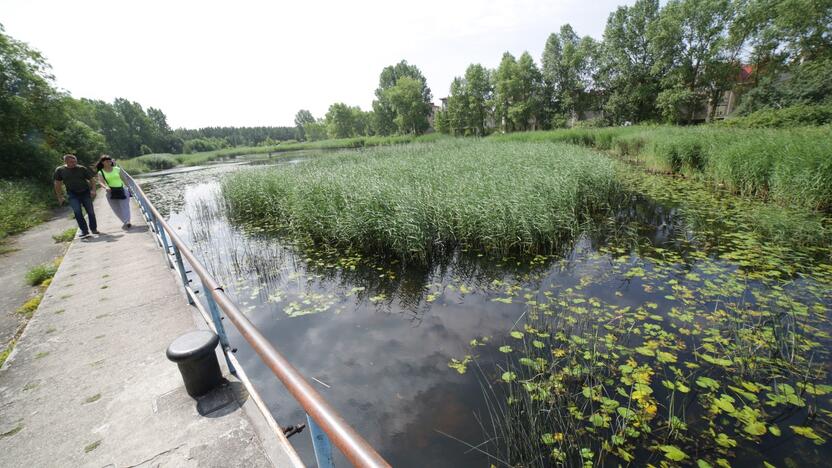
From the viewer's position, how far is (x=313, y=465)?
313cm

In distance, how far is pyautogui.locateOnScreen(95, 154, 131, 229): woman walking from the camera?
8.02m

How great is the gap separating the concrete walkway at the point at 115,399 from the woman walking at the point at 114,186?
14.7ft

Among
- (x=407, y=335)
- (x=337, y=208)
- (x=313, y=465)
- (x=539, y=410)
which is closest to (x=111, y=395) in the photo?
(x=313, y=465)

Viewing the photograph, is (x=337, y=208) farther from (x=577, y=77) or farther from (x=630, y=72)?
(x=577, y=77)

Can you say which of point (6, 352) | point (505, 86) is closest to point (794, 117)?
point (505, 86)

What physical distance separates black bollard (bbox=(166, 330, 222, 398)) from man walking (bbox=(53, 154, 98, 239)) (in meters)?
7.70

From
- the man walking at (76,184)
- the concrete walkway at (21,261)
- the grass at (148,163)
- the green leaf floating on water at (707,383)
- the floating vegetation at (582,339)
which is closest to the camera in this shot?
the floating vegetation at (582,339)

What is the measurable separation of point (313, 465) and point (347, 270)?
4390 mm

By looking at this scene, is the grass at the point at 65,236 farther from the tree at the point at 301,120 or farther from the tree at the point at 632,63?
the tree at the point at 301,120

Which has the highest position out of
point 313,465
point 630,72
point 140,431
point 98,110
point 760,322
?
point 98,110

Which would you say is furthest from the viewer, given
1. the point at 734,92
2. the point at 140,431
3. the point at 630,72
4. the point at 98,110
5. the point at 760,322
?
the point at 98,110

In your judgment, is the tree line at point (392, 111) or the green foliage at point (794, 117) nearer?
the green foliage at point (794, 117)

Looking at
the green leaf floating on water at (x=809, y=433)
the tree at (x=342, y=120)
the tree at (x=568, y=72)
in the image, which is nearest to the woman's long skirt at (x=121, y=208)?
the green leaf floating on water at (x=809, y=433)

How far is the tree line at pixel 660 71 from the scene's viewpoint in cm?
2592
